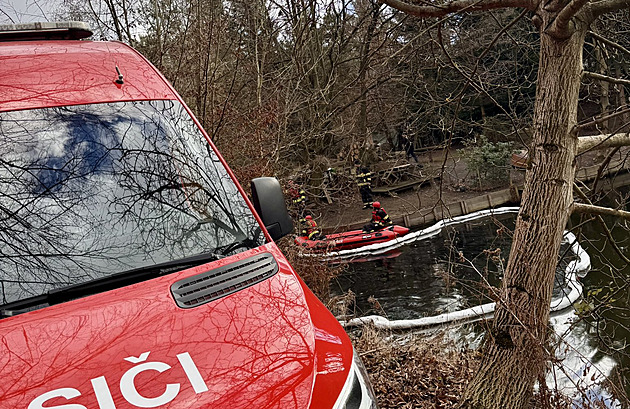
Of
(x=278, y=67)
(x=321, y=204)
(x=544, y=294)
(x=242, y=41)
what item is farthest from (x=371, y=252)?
(x=544, y=294)

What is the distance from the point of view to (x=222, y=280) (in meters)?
2.67

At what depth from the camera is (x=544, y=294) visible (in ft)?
17.4

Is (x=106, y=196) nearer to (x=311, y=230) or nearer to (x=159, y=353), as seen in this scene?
(x=159, y=353)

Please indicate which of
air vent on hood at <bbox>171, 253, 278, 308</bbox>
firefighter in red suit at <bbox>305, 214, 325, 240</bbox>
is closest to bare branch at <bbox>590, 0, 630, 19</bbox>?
air vent on hood at <bbox>171, 253, 278, 308</bbox>

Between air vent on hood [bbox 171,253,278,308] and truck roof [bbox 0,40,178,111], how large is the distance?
4.07 feet

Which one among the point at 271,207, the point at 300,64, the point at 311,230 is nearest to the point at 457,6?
the point at 271,207

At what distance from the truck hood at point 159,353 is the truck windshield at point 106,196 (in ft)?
0.80

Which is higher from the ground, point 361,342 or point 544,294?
point 544,294

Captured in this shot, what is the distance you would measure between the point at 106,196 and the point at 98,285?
533mm

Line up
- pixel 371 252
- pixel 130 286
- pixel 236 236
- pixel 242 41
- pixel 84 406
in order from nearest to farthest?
pixel 84 406, pixel 130 286, pixel 236 236, pixel 242 41, pixel 371 252

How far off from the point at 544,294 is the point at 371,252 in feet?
41.5

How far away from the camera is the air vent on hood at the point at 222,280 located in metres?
2.53

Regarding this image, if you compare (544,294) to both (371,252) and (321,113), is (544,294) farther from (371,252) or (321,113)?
(371,252)

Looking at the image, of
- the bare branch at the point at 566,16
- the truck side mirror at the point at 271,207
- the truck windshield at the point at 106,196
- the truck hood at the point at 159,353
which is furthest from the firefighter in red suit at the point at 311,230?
the truck hood at the point at 159,353
